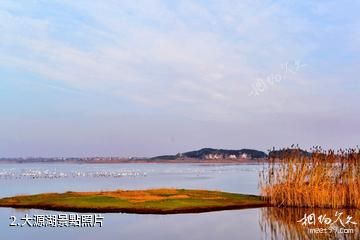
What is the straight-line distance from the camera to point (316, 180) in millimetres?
24844

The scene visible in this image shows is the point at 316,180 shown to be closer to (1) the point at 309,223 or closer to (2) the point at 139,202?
(1) the point at 309,223

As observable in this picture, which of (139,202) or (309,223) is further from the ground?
(139,202)

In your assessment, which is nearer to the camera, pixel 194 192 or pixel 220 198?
pixel 220 198

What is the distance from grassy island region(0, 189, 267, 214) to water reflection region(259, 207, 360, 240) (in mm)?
2893

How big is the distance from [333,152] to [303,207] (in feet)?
10.6

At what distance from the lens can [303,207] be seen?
2509 centimetres

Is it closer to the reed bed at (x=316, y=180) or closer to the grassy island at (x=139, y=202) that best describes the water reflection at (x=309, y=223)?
the reed bed at (x=316, y=180)

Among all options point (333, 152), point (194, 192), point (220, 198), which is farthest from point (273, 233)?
point (194, 192)

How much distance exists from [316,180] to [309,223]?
13.5 feet

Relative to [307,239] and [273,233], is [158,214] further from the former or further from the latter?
[307,239]

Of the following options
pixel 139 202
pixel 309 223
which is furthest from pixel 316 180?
pixel 139 202

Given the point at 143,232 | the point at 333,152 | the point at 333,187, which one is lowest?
the point at 143,232

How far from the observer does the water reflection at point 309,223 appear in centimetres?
1903

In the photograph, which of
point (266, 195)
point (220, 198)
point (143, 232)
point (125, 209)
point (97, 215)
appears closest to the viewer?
point (143, 232)
